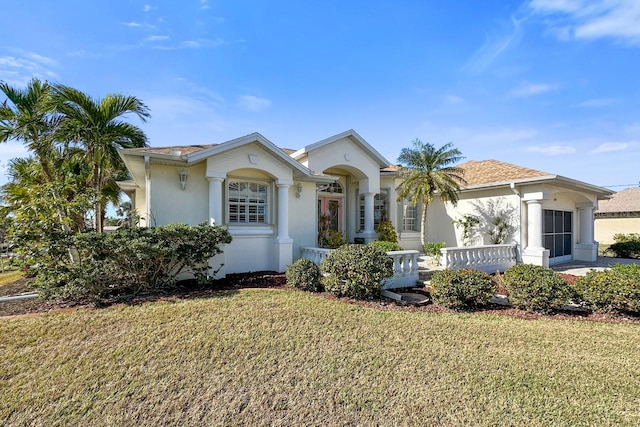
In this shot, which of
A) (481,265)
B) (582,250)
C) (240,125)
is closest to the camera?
(481,265)

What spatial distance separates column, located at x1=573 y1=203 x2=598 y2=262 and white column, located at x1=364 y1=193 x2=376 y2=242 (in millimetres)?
11983

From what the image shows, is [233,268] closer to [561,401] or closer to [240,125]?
[240,125]

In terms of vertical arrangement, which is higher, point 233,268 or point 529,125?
point 529,125

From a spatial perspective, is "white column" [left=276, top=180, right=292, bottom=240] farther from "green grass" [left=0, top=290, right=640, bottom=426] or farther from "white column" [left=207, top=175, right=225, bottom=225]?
"green grass" [left=0, top=290, right=640, bottom=426]

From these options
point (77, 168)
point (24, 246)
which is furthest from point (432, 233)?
point (77, 168)

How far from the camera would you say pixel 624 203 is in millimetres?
26266

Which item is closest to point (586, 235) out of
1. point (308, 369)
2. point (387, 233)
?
point (387, 233)

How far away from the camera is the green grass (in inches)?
144

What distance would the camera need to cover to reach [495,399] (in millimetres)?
3818

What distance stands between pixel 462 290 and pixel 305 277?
3.98m

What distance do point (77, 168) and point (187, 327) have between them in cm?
1380

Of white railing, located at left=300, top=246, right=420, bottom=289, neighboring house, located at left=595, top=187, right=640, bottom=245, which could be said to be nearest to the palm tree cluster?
Answer: white railing, located at left=300, top=246, right=420, bottom=289

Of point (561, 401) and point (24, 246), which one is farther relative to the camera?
point (24, 246)

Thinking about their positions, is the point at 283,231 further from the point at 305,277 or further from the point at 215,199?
the point at 305,277
